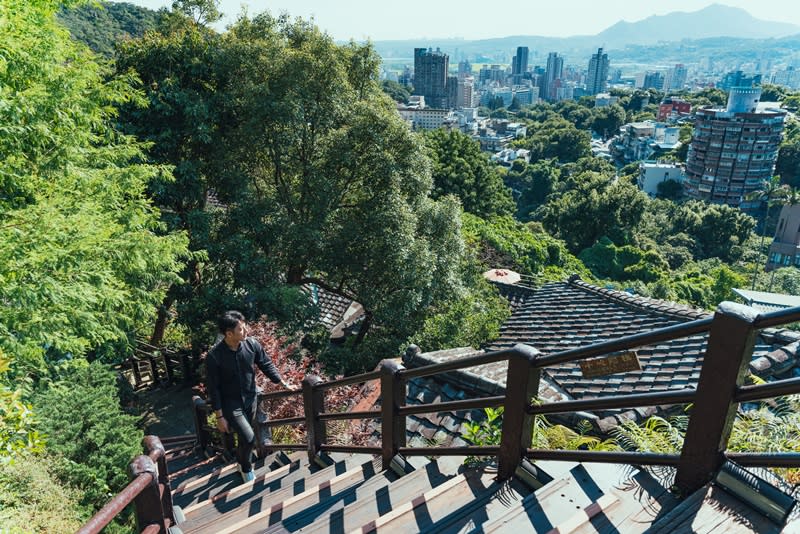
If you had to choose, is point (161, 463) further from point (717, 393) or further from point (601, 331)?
point (601, 331)

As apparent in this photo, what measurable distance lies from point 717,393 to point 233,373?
11.9ft

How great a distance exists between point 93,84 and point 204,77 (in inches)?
129

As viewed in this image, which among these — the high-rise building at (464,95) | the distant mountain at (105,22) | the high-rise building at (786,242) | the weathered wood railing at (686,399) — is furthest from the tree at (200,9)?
the high-rise building at (464,95)

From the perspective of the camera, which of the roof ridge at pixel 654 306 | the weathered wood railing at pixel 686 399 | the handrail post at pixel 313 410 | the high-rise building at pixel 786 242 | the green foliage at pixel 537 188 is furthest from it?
the green foliage at pixel 537 188

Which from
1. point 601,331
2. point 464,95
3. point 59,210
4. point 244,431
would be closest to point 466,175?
point 601,331

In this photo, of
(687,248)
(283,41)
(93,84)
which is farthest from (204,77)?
(687,248)

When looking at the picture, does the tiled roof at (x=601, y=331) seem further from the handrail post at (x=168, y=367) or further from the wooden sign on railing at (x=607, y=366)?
the handrail post at (x=168, y=367)

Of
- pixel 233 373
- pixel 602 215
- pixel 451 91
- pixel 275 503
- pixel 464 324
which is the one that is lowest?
pixel 602 215

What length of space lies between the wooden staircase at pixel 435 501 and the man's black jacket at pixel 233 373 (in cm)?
74

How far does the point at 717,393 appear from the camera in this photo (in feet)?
6.63

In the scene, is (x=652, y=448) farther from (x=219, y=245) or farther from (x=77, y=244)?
(x=219, y=245)

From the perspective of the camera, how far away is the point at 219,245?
1052 cm

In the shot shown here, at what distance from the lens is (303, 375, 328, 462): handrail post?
4.62m

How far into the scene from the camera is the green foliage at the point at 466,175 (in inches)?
1083
